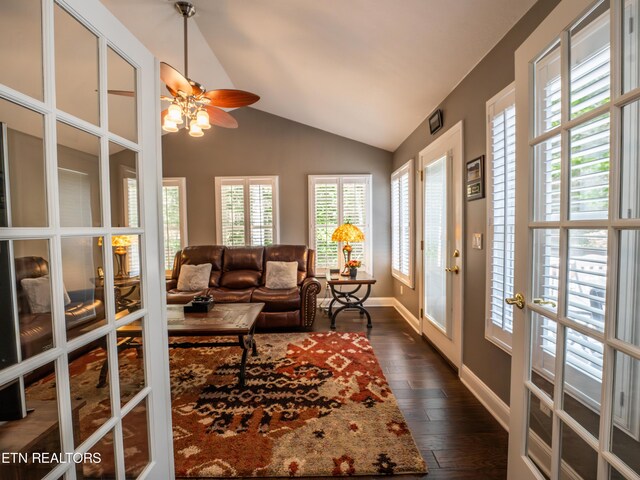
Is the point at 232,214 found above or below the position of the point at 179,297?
above

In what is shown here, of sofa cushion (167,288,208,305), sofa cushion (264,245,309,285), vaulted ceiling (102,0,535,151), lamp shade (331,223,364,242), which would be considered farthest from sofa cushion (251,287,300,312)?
vaulted ceiling (102,0,535,151)

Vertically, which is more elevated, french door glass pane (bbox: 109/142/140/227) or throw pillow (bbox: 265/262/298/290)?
french door glass pane (bbox: 109/142/140/227)

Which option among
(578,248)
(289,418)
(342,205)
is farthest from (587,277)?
(342,205)

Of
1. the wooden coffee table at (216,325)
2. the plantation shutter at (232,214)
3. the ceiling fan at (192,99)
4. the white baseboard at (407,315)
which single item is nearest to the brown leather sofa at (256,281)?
the plantation shutter at (232,214)

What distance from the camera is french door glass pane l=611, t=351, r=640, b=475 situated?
804mm

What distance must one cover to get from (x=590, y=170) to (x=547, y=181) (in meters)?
0.21

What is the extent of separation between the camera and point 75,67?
31.2 inches

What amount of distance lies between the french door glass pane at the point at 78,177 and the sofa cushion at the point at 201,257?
382 centimetres

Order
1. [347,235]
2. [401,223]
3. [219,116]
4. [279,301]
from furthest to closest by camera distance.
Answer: [401,223] → [347,235] → [279,301] → [219,116]

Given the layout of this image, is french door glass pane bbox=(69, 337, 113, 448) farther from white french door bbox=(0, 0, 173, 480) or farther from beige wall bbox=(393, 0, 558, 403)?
beige wall bbox=(393, 0, 558, 403)

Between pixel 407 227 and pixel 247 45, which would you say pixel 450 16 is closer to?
pixel 247 45

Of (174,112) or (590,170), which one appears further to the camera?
(174,112)

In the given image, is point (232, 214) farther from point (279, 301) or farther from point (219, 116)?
point (219, 116)

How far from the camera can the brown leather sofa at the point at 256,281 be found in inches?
148
